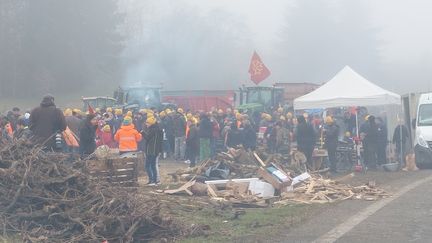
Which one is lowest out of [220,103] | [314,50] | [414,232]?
[414,232]

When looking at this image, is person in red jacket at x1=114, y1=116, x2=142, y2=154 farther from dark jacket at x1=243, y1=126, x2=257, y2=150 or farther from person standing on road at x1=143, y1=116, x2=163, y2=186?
dark jacket at x1=243, y1=126, x2=257, y2=150

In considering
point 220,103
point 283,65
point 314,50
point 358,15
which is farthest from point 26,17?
point 358,15

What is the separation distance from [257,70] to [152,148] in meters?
13.0

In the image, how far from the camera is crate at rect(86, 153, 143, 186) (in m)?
11.8

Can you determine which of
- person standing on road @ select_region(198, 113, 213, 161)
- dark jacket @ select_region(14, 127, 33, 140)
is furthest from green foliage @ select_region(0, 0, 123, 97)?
dark jacket @ select_region(14, 127, 33, 140)

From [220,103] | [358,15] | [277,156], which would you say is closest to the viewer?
[277,156]

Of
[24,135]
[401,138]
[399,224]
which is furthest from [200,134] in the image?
[399,224]

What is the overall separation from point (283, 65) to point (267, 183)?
56.1 m

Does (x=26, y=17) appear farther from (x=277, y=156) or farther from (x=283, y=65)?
(x=277, y=156)

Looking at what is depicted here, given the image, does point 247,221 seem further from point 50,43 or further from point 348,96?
point 50,43

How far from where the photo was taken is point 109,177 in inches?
464

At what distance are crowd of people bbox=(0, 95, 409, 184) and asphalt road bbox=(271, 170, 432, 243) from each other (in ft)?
15.6

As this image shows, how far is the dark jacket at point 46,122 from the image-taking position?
1199 centimetres

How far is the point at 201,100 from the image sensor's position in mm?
35094
